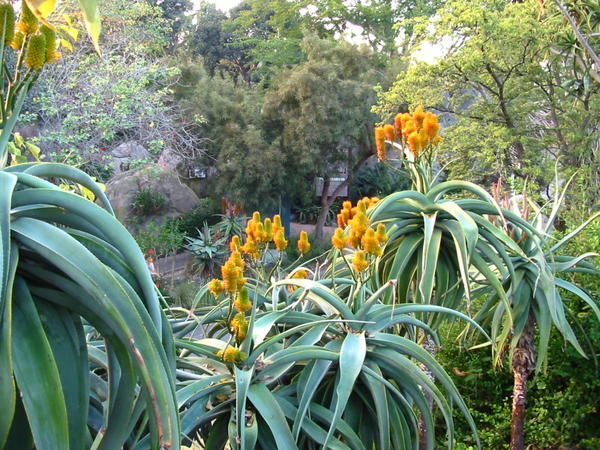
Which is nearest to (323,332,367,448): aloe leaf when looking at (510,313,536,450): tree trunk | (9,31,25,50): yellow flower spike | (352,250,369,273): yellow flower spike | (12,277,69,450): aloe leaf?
(352,250,369,273): yellow flower spike

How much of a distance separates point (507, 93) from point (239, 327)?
21.6 ft

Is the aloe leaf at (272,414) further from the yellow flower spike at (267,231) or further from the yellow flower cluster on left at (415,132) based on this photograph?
the yellow flower cluster on left at (415,132)

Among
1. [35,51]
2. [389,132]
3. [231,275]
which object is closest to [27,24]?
[35,51]

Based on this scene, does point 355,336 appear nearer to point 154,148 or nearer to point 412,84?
point 412,84

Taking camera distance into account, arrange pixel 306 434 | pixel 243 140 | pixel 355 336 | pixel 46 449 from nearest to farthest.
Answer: pixel 46 449 → pixel 306 434 → pixel 355 336 → pixel 243 140

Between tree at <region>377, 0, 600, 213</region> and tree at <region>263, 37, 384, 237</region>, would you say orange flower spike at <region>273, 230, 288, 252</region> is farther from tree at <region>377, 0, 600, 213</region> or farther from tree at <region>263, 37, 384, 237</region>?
tree at <region>263, 37, 384, 237</region>

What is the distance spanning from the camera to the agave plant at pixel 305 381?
135 centimetres

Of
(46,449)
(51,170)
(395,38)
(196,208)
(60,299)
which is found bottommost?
(196,208)

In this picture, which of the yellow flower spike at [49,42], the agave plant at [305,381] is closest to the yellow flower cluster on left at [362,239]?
the agave plant at [305,381]

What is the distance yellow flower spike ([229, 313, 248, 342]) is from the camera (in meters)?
1.39

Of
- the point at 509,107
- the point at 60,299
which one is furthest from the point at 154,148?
the point at 60,299

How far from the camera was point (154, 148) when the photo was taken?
8.84 metres

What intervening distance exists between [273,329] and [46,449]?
1.19 metres

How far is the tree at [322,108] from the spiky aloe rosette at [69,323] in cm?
1143
